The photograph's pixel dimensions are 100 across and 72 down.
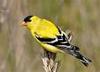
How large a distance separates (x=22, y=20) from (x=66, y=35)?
78cm

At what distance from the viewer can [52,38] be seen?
3527 mm

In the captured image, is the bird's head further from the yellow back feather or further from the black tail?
the black tail

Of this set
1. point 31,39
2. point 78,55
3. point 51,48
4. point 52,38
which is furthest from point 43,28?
point 31,39

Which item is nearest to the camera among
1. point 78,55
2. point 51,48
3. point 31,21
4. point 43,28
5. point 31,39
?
point 78,55

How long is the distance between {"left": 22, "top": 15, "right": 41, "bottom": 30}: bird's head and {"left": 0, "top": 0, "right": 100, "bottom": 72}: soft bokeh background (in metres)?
0.08

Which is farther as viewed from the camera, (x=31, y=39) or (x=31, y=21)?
(x=31, y=39)

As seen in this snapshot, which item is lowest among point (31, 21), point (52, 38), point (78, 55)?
point (78, 55)

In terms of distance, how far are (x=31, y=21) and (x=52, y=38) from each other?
1.74 ft

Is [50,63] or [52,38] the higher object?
[52,38]

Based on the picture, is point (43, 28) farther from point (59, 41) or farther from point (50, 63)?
point (50, 63)

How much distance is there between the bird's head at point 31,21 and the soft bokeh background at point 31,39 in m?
0.08

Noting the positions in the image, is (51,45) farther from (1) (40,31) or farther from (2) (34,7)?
(2) (34,7)

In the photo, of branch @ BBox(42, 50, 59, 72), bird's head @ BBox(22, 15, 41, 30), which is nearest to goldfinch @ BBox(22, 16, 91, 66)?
bird's head @ BBox(22, 15, 41, 30)

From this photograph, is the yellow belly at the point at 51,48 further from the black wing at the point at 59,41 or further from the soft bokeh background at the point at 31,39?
the soft bokeh background at the point at 31,39
